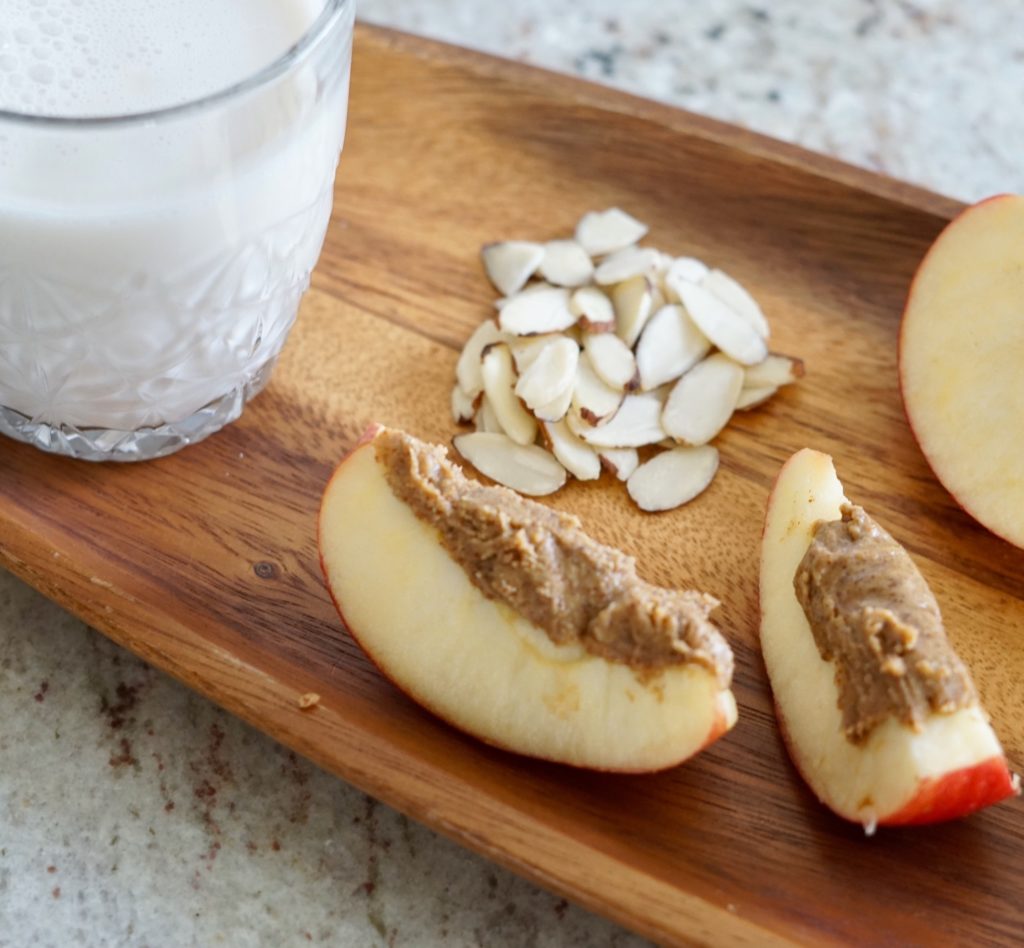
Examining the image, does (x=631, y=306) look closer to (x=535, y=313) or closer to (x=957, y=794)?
(x=535, y=313)

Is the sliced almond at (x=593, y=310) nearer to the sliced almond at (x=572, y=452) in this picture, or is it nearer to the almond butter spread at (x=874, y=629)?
the sliced almond at (x=572, y=452)

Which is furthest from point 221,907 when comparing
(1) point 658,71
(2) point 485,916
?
(1) point 658,71

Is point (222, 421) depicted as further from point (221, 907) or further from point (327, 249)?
point (221, 907)

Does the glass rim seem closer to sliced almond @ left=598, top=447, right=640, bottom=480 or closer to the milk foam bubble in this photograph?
the milk foam bubble

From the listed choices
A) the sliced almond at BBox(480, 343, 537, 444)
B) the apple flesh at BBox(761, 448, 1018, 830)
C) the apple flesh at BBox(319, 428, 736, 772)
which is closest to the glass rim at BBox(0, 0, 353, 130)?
the apple flesh at BBox(319, 428, 736, 772)

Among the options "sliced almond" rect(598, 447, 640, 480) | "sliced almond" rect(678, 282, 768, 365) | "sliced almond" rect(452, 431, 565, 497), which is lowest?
"sliced almond" rect(452, 431, 565, 497)
